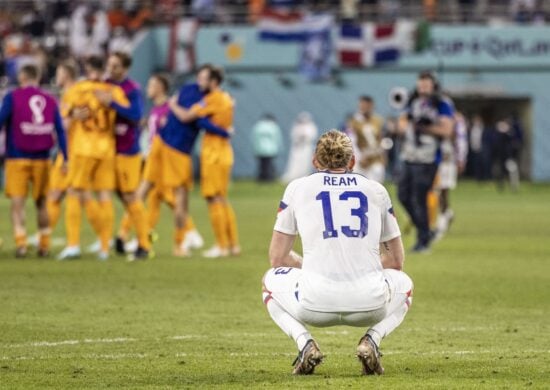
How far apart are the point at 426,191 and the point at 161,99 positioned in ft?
12.2

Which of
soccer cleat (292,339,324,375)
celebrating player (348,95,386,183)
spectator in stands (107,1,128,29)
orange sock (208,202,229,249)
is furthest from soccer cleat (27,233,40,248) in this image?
spectator in stands (107,1,128,29)

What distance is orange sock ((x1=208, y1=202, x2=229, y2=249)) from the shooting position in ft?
66.7

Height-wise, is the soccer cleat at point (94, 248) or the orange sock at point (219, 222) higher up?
the orange sock at point (219, 222)

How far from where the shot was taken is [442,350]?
11.6 meters

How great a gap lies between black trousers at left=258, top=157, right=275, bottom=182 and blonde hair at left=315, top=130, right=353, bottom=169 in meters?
41.4

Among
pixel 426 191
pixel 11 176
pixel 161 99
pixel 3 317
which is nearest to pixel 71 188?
pixel 11 176

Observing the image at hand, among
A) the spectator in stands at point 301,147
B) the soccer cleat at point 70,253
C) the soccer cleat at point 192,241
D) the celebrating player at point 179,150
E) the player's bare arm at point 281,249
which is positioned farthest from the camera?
the spectator in stands at point 301,147

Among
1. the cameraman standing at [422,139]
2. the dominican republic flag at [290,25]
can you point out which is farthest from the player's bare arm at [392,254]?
the dominican republic flag at [290,25]

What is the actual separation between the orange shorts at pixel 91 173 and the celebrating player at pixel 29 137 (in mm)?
187

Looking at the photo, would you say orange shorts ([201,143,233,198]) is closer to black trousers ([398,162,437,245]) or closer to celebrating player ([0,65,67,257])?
celebrating player ([0,65,67,257])

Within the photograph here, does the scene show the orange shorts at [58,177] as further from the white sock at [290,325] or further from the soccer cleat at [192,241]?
the white sock at [290,325]

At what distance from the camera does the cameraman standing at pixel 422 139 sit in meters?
21.0

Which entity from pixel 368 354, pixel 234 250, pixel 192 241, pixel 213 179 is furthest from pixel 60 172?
pixel 368 354

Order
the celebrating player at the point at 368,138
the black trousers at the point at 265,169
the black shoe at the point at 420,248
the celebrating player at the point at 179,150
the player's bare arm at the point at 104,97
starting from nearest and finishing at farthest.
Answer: the player's bare arm at the point at 104,97 → the celebrating player at the point at 179,150 → the black shoe at the point at 420,248 → the celebrating player at the point at 368,138 → the black trousers at the point at 265,169
